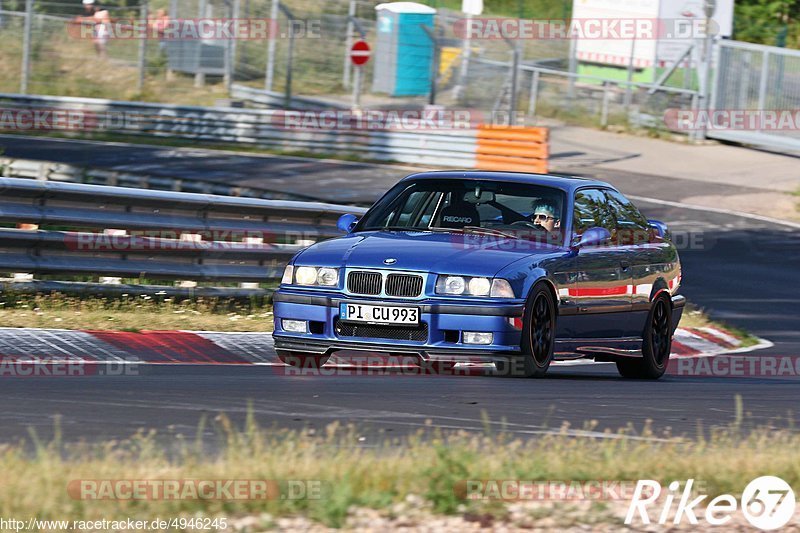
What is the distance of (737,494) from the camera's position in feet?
17.7

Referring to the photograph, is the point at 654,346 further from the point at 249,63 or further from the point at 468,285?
the point at 249,63

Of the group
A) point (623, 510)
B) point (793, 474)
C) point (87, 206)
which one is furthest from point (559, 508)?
point (87, 206)

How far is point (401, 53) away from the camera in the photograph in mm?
33875

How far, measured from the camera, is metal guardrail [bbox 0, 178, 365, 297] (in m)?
11.0

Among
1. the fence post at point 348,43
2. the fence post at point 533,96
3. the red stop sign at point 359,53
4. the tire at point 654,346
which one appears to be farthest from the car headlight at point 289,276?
the fence post at point 533,96

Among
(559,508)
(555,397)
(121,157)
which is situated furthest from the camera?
(121,157)

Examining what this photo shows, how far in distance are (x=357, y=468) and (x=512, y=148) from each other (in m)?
22.7

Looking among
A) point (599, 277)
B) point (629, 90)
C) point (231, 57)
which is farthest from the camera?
point (629, 90)

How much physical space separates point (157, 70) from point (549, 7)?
11572mm

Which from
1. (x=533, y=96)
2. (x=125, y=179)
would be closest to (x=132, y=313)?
(x=125, y=179)

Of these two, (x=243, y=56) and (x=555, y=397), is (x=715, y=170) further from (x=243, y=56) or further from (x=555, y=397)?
(x=555, y=397)

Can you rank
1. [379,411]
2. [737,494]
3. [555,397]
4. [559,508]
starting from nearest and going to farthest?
[559,508], [737,494], [379,411], [555,397]

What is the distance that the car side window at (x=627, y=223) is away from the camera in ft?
34.0

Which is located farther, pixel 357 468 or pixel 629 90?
pixel 629 90
